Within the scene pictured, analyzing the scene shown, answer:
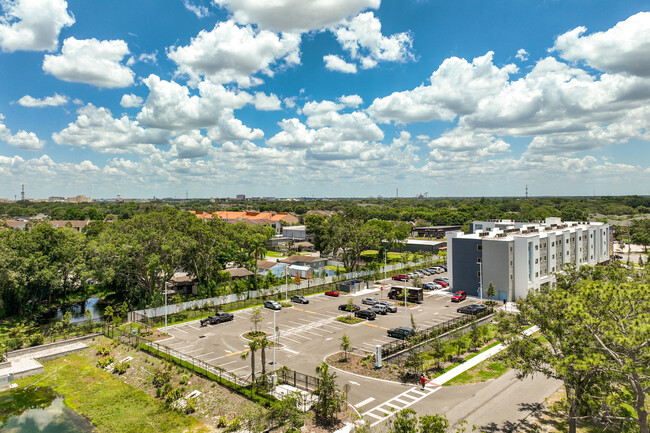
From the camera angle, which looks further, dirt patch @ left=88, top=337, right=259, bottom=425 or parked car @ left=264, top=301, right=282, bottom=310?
parked car @ left=264, top=301, right=282, bottom=310

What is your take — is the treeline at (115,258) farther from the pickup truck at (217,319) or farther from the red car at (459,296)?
the red car at (459,296)

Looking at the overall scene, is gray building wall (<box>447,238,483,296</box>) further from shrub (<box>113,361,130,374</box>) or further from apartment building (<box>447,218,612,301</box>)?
shrub (<box>113,361,130,374</box>)

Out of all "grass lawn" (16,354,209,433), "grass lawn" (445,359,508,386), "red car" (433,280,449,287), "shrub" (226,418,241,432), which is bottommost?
"grass lawn" (16,354,209,433)

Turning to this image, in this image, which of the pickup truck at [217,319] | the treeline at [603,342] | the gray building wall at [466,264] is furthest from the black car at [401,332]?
the gray building wall at [466,264]

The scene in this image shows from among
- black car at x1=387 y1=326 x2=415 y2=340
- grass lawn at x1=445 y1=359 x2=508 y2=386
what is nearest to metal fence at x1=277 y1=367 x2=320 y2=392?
grass lawn at x1=445 y1=359 x2=508 y2=386

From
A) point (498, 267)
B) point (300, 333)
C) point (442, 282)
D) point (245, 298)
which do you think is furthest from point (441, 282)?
point (300, 333)

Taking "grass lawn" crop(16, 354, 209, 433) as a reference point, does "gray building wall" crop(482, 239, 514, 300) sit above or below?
above

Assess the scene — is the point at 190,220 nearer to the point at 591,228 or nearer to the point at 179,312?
the point at 179,312

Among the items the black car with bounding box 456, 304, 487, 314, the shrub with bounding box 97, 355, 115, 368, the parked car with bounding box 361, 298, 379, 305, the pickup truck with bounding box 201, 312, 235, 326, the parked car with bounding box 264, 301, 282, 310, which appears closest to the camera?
the shrub with bounding box 97, 355, 115, 368

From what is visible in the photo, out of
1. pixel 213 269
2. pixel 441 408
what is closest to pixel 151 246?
pixel 213 269
